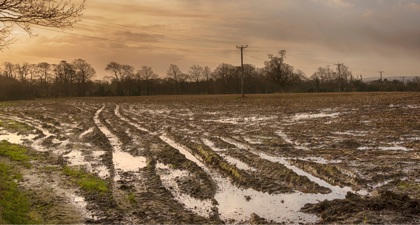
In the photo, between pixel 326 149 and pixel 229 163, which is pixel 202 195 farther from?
pixel 326 149

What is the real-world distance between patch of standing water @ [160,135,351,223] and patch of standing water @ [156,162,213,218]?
0.34 meters

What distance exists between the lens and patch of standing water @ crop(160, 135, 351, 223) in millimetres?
7555

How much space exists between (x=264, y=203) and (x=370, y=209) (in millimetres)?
2177

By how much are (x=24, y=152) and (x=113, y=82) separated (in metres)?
122

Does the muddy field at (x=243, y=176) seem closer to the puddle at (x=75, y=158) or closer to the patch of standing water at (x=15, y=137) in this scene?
the puddle at (x=75, y=158)

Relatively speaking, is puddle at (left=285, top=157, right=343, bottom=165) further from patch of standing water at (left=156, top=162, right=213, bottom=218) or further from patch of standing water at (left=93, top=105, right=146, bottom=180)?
patch of standing water at (left=93, top=105, right=146, bottom=180)

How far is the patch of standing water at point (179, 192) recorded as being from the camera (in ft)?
26.7

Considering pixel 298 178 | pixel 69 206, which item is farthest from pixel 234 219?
pixel 69 206

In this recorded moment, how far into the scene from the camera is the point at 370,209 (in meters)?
7.34

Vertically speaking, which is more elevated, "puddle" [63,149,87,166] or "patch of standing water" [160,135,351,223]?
"puddle" [63,149,87,166]

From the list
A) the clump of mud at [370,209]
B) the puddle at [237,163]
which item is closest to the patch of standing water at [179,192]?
the puddle at [237,163]

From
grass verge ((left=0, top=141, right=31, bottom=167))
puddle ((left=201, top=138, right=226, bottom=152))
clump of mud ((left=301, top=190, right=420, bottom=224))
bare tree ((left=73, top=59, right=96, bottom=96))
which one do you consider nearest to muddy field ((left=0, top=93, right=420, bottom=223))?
clump of mud ((left=301, top=190, right=420, bottom=224))

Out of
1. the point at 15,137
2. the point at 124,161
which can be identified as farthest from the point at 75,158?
the point at 15,137

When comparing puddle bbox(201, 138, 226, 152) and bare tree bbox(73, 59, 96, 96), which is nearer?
puddle bbox(201, 138, 226, 152)
